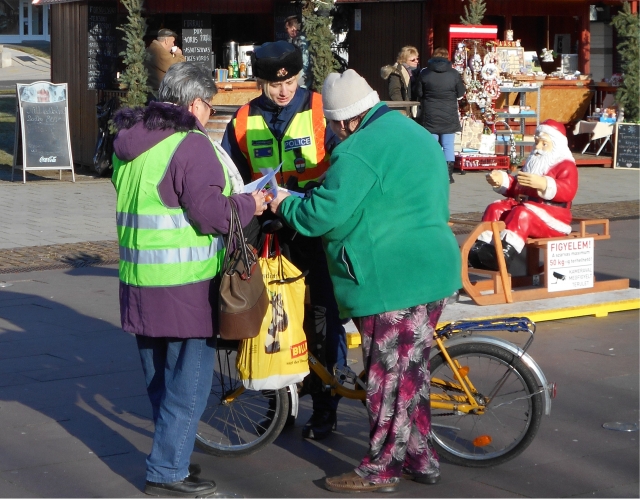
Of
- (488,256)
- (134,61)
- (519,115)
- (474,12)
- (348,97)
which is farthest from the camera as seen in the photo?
(519,115)

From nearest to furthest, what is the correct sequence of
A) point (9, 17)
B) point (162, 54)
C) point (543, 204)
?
point (543, 204), point (162, 54), point (9, 17)

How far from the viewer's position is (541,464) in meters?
4.57

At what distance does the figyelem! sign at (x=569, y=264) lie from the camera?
765 cm

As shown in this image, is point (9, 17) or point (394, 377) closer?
point (394, 377)

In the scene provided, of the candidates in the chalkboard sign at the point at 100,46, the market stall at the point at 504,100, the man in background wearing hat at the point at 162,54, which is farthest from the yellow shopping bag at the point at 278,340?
the chalkboard sign at the point at 100,46

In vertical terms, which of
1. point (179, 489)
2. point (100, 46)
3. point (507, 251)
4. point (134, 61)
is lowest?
point (179, 489)

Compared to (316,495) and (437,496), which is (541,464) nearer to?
(437,496)

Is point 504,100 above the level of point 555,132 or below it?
above

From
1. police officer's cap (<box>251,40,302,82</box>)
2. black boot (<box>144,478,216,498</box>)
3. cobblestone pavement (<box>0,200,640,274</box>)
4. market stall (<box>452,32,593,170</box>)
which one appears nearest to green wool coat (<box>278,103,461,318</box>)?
police officer's cap (<box>251,40,302,82</box>)

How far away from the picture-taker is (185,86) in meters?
4.15

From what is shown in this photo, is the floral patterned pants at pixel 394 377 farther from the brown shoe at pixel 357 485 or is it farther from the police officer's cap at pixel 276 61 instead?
the police officer's cap at pixel 276 61

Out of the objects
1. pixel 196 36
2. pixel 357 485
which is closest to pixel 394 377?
pixel 357 485

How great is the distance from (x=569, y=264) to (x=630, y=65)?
419 inches

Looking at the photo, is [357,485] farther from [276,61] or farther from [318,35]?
[318,35]
